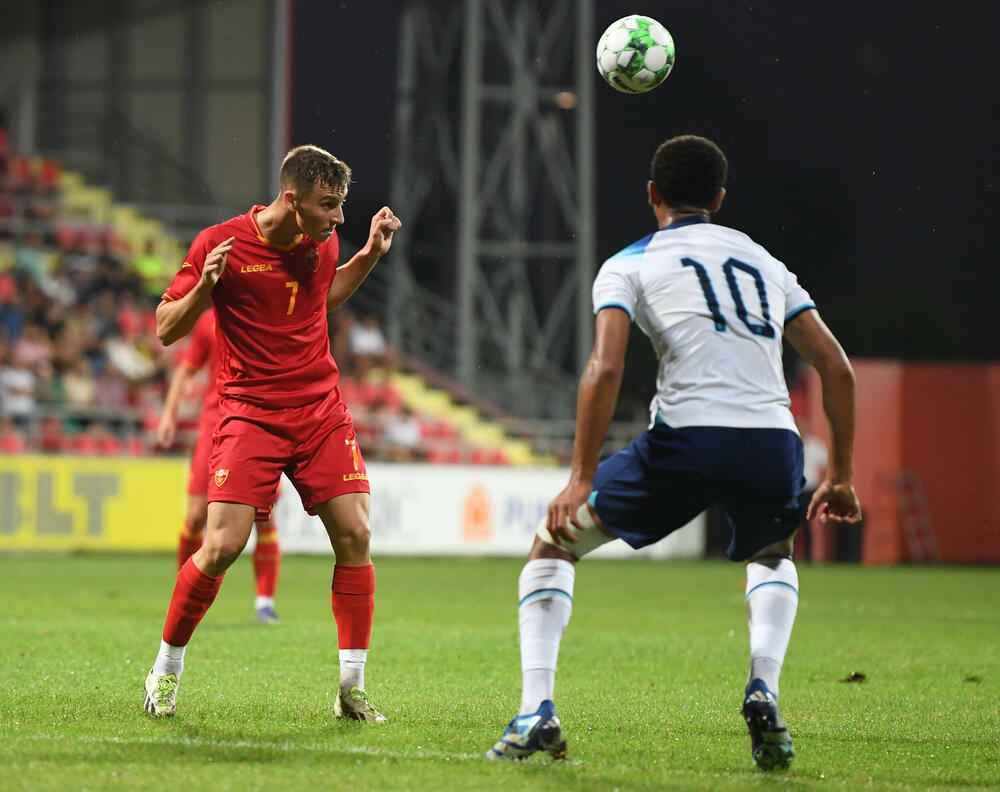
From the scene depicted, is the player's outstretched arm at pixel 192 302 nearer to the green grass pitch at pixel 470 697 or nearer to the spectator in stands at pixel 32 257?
the green grass pitch at pixel 470 697

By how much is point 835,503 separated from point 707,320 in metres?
0.74

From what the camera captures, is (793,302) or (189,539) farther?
(189,539)

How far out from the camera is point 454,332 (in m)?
29.1

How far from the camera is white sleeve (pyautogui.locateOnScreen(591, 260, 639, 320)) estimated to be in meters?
4.82

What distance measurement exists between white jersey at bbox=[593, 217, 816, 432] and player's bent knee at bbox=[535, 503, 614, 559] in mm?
394

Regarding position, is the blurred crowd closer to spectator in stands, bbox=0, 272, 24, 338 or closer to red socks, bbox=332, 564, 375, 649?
spectator in stands, bbox=0, 272, 24, 338

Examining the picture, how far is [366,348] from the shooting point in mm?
24375

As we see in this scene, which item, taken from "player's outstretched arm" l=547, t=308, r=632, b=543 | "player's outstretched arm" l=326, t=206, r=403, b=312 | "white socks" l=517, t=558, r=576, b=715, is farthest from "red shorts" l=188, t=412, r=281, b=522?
"player's outstretched arm" l=547, t=308, r=632, b=543

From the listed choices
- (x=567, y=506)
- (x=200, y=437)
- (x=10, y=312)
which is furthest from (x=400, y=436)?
(x=567, y=506)

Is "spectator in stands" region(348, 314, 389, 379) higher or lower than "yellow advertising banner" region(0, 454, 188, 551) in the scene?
higher

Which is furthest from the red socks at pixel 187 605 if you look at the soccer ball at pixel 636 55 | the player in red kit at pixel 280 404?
the soccer ball at pixel 636 55

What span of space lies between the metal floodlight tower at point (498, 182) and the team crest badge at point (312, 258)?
18.4 metres

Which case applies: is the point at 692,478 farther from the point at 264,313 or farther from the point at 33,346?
the point at 33,346

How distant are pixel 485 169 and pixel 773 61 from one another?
3120 centimetres
